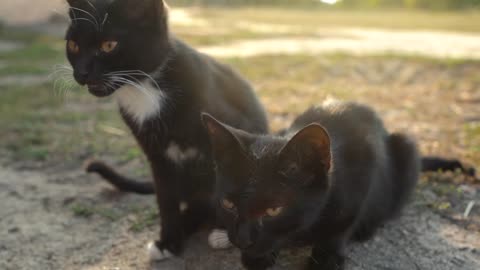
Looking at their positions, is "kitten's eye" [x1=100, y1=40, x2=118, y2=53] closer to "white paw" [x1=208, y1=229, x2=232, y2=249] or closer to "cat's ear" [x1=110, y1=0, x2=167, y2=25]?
"cat's ear" [x1=110, y1=0, x2=167, y2=25]

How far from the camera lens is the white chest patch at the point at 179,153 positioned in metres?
2.40

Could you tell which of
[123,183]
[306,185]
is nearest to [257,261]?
[306,185]

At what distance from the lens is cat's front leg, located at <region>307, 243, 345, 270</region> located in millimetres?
2162

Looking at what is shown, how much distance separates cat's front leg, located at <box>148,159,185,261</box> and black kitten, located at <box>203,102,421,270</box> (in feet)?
1.53

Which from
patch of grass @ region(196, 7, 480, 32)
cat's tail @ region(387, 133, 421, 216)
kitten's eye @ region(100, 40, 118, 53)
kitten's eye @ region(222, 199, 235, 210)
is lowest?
patch of grass @ region(196, 7, 480, 32)

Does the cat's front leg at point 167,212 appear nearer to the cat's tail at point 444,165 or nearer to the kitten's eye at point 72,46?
the kitten's eye at point 72,46

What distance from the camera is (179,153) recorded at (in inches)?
95.6

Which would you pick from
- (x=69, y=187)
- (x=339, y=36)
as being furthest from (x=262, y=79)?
(x=339, y=36)

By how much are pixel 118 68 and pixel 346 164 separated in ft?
4.15

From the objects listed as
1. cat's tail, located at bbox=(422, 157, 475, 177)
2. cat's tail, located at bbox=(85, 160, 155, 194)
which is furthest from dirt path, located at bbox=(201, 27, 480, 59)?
cat's tail, located at bbox=(85, 160, 155, 194)

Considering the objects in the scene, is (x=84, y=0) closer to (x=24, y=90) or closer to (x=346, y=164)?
(x=346, y=164)

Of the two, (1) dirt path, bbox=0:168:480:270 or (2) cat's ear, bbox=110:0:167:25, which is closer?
(2) cat's ear, bbox=110:0:167:25

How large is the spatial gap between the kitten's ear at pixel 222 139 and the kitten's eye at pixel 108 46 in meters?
0.64

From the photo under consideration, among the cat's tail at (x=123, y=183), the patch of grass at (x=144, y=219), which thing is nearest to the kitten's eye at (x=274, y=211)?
the patch of grass at (x=144, y=219)
